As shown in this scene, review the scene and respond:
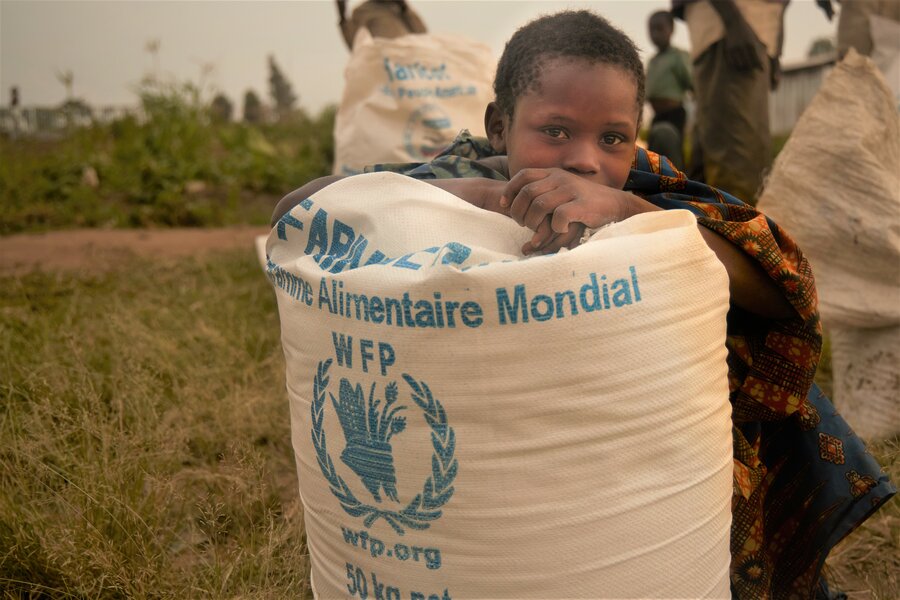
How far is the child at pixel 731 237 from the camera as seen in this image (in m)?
1.30

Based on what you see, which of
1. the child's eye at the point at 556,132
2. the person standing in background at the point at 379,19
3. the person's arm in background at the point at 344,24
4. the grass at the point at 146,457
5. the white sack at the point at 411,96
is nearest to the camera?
the child's eye at the point at 556,132

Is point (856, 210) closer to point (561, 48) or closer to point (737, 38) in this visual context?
point (561, 48)

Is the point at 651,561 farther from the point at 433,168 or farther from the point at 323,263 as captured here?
the point at 433,168

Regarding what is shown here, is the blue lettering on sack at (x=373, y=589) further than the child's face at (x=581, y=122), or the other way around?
the child's face at (x=581, y=122)

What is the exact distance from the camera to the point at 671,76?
5.91m

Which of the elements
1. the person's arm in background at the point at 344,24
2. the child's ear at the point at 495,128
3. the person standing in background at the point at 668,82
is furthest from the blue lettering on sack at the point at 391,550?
the person standing in background at the point at 668,82

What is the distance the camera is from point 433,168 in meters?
1.61

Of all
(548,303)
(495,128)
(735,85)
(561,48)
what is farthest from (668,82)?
(548,303)

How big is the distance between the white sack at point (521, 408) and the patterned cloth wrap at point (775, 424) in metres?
0.25

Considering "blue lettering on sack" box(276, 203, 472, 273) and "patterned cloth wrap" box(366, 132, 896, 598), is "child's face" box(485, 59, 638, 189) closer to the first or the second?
"patterned cloth wrap" box(366, 132, 896, 598)

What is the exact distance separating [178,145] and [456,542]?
8535 mm

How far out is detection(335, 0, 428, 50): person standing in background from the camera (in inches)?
191

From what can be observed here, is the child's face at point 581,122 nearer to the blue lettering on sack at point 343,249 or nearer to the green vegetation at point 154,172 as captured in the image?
the blue lettering on sack at point 343,249

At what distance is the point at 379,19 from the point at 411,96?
3.77 feet
